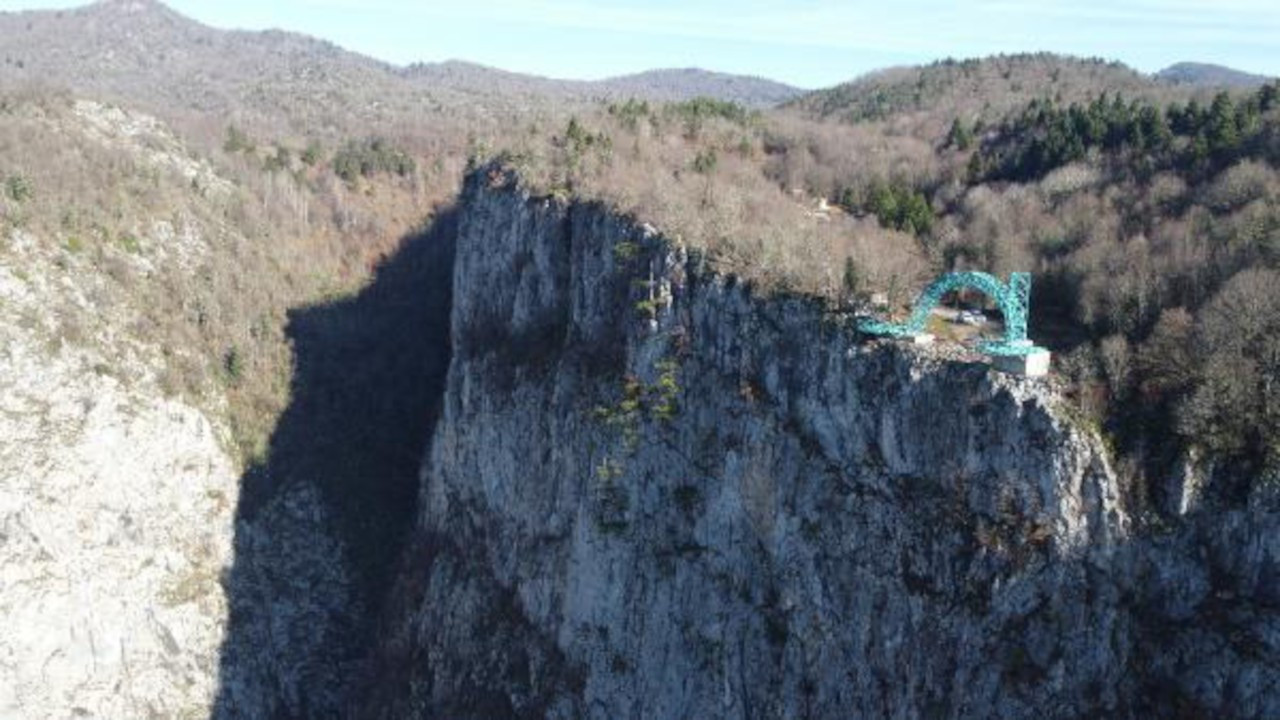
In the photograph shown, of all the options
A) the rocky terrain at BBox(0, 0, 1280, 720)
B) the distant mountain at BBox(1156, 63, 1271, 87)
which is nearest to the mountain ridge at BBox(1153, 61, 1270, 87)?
the distant mountain at BBox(1156, 63, 1271, 87)

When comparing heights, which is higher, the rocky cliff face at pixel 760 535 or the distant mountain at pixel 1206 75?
the distant mountain at pixel 1206 75

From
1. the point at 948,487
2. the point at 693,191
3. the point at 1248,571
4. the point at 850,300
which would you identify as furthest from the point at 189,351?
the point at 1248,571

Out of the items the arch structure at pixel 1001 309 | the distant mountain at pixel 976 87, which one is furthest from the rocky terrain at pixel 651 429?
the distant mountain at pixel 976 87

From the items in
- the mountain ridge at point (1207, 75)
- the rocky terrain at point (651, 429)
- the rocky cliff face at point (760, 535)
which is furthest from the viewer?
the mountain ridge at point (1207, 75)

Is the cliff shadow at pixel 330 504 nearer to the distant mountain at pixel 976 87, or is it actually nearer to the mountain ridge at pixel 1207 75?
the distant mountain at pixel 976 87

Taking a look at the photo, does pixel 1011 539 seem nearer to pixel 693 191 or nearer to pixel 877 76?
pixel 693 191

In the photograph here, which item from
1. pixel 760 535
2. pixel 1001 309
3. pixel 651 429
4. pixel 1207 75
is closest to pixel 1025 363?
pixel 1001 309

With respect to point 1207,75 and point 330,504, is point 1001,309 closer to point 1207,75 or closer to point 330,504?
point 330,504
